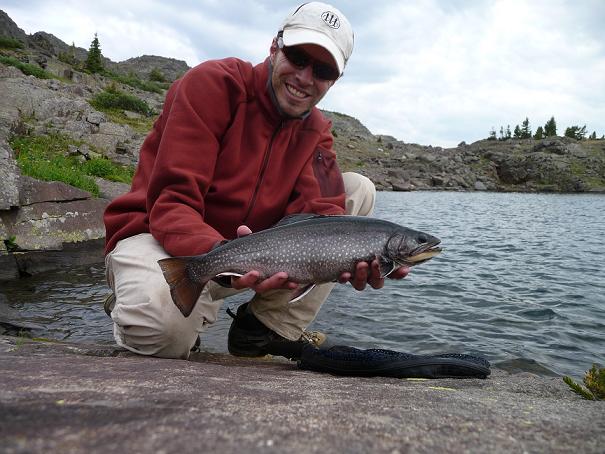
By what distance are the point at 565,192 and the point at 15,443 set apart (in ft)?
231

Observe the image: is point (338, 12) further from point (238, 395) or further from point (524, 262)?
point (524, 262)

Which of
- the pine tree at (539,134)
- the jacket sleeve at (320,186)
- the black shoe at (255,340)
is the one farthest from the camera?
the pine tree at (539,134)

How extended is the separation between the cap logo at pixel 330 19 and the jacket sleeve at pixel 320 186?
1156 millimetres

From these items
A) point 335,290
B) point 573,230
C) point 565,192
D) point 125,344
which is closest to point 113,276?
point 125,344

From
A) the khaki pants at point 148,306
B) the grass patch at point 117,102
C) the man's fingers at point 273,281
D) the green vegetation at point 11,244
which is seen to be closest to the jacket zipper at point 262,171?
the khaki pants at point 148,306

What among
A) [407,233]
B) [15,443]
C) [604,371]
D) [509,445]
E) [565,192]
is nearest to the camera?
[15,443]

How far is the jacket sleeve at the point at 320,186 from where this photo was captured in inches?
189

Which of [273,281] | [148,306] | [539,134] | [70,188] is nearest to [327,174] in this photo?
[273,281]

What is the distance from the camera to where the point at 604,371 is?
143 inches

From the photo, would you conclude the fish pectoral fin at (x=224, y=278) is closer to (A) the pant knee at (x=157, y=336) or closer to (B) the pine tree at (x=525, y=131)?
(A) the pant knee at (x=157, y=336)

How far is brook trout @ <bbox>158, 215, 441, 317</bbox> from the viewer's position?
12.0 feet

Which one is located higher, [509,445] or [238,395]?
[509,445]

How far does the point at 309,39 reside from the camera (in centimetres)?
432

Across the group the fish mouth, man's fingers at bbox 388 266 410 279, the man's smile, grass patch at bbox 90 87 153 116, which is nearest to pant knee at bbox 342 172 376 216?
the man's smile
